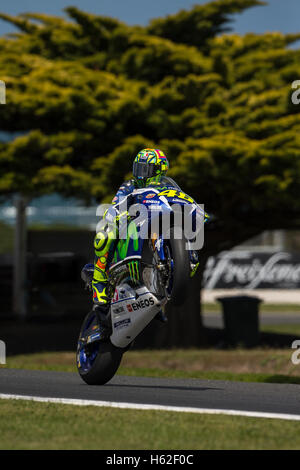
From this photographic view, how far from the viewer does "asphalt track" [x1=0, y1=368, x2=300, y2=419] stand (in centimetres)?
752

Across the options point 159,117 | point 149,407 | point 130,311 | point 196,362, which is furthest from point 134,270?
point 159,117

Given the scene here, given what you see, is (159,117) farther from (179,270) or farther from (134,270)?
(179,270)

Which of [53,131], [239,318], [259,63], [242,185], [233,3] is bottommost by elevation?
[239,318]

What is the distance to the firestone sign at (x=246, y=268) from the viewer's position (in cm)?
3788

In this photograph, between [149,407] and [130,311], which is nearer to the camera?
[149,407]

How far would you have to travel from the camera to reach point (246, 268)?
38312mm

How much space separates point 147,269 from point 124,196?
30.8 inches

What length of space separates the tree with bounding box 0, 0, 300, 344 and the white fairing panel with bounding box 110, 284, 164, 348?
9.10 m

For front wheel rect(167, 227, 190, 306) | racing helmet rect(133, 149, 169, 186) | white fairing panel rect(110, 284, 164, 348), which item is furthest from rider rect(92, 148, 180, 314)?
front wheel rect(167, 227, 190, 306)
